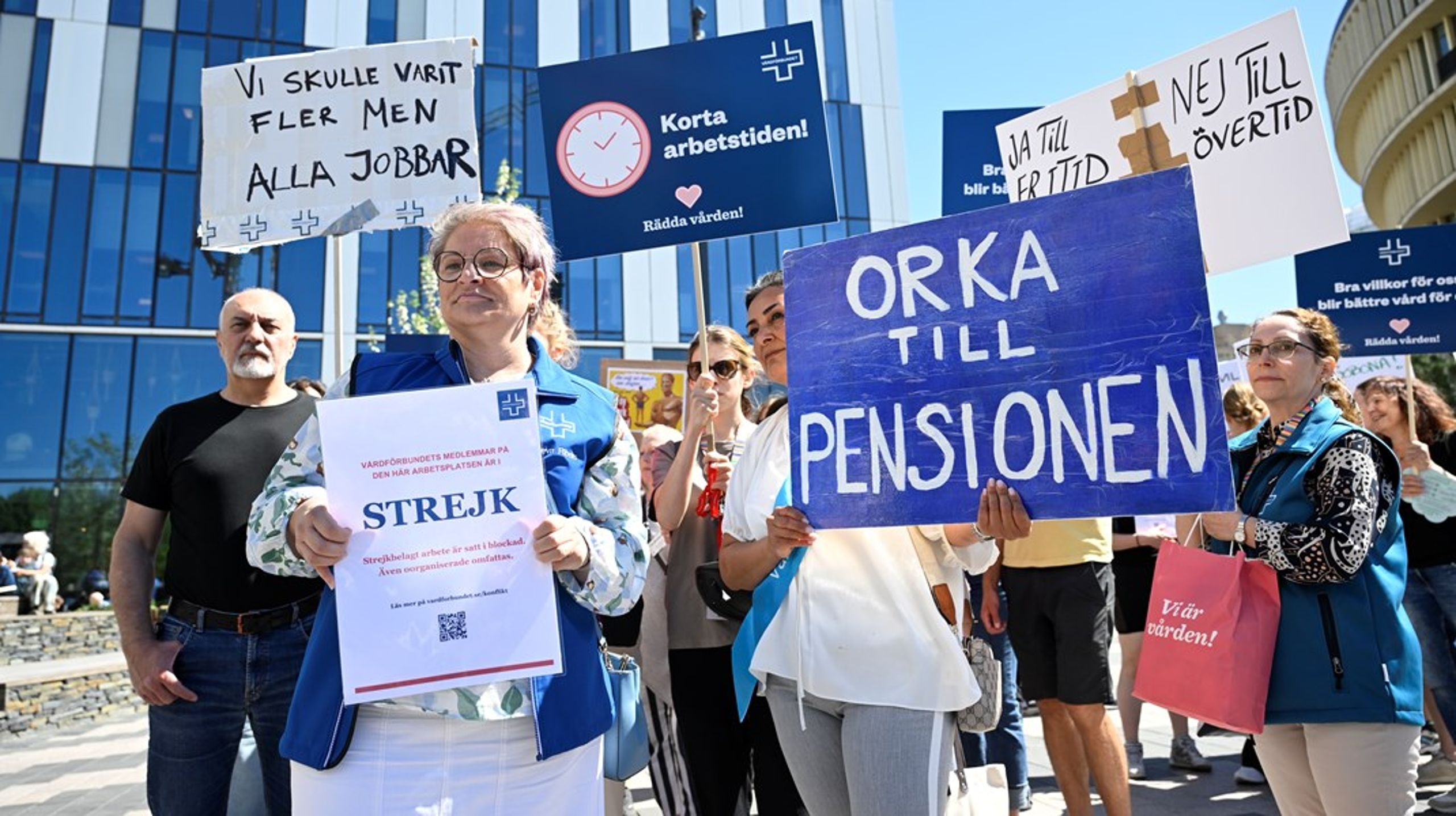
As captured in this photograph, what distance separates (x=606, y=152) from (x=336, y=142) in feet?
4.12

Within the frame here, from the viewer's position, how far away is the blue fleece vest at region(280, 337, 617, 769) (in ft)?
6.06

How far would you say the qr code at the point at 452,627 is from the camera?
6.02 ft

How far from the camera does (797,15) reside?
88.6 ft

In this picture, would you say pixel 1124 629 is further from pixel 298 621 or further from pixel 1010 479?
pixel 298 621

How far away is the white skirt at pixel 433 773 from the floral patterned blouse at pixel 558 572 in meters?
0.03

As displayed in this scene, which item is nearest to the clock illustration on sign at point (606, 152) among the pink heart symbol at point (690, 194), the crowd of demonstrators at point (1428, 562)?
the pink heart symbol at point (690, 194)

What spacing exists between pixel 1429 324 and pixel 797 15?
2409 cm

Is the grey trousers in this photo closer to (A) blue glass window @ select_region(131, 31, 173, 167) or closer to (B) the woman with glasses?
(B) the woman with glasses

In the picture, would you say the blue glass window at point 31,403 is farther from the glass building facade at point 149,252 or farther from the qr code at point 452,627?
the qr code at point 452,627

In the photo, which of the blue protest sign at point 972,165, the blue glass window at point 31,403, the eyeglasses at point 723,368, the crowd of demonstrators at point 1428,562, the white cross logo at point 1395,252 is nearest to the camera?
the eyeglasses at point 723,368

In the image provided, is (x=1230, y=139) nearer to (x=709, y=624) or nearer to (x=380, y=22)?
(x=709, y=624)

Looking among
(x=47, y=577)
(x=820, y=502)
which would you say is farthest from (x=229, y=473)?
(x=47, y=577)

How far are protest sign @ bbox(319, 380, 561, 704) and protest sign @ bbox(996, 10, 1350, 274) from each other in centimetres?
324

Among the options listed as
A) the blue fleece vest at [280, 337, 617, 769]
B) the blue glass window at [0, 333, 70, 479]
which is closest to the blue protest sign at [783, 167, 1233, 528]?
the blue fleece vest at [280, 337, 617, 769]
